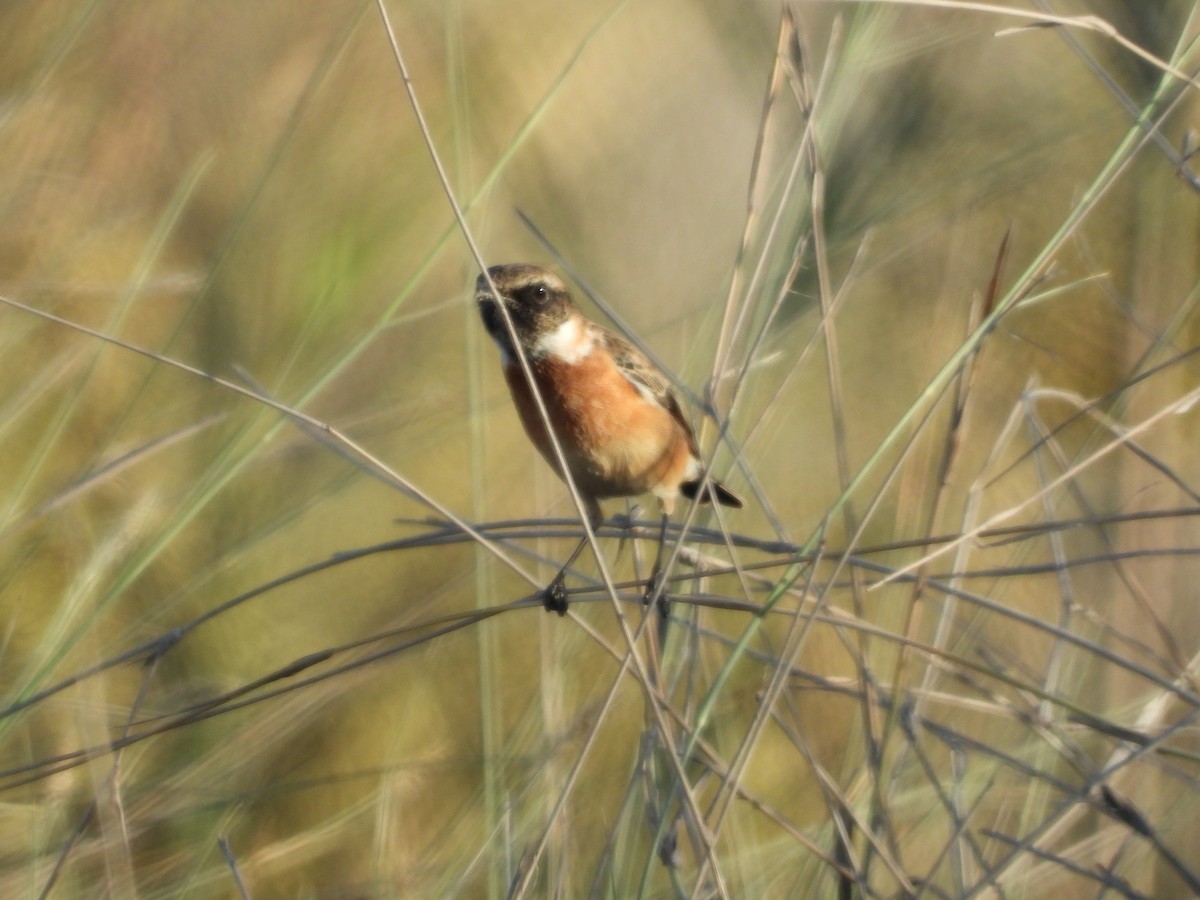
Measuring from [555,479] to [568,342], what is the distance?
0.40m

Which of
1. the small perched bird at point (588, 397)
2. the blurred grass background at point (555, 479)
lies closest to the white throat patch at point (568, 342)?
the small perched bird at point (588, 397)

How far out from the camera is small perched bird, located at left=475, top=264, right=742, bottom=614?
322 cm

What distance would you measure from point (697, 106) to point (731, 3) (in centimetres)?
99

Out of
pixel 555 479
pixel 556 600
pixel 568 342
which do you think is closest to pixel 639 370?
pixel 568 342

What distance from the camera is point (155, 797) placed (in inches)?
96.0

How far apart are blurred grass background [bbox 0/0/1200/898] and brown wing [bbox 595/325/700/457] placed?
8 cm

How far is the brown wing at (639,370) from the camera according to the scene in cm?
354

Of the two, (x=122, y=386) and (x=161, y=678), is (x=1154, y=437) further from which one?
(x=122, y=386)

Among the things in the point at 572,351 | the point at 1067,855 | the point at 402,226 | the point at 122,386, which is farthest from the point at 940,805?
the point at 122,386

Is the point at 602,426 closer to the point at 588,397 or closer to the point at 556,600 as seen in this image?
the point at 588,397

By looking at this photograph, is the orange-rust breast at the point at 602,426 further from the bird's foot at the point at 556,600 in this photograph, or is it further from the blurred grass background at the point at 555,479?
the bird's foot at the point at 556,600

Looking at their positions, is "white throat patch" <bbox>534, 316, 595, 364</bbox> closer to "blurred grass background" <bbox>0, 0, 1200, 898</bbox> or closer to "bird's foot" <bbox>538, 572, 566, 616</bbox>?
"blurred grass background" <bbox>0, 0, 1200, 898</bbox>

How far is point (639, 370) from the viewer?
359 centimetres

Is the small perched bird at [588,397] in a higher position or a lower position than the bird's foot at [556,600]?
higher
